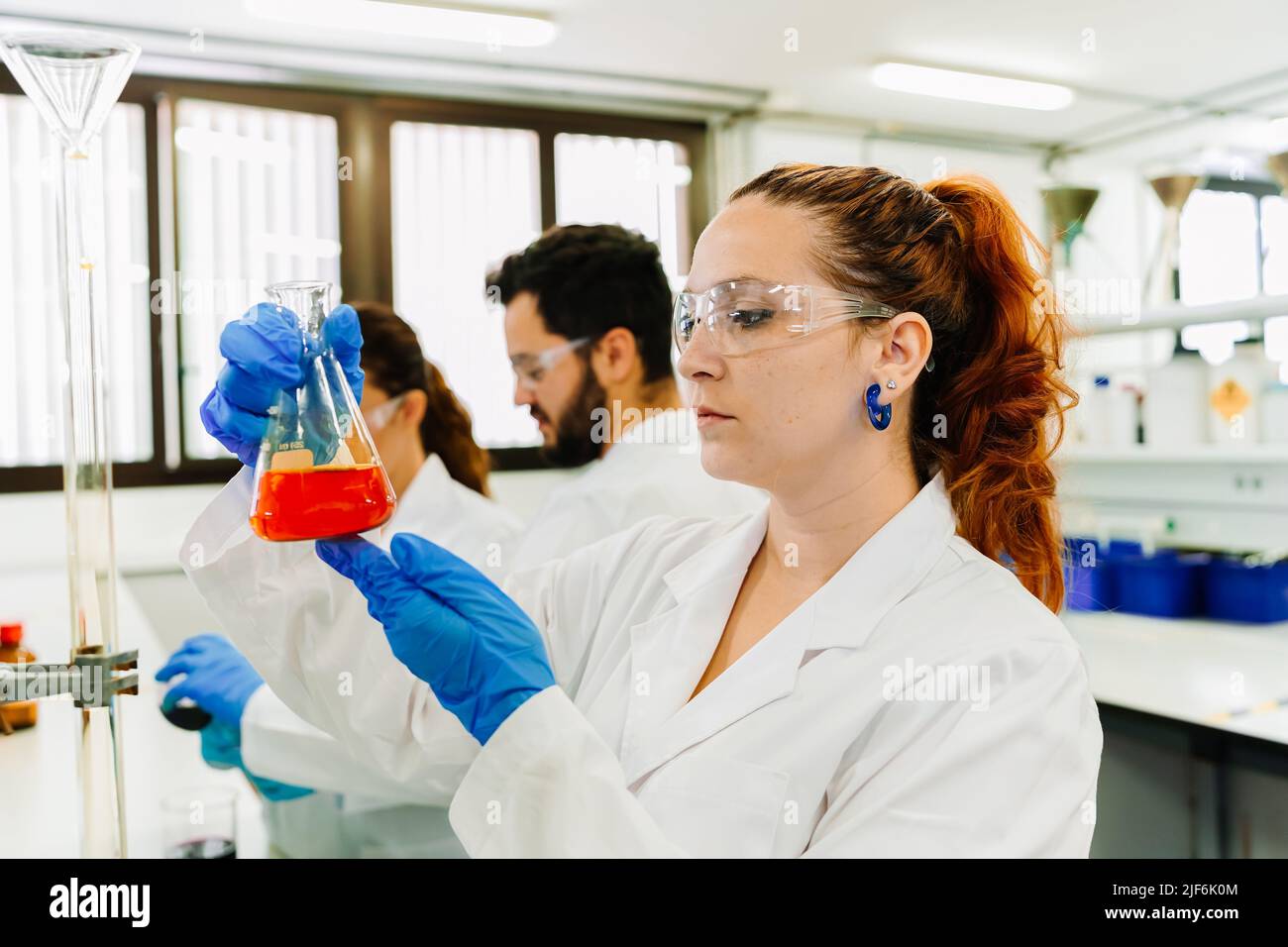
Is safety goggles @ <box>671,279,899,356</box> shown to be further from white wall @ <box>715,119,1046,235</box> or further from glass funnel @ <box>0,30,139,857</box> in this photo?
white wall @ <box>715,119,1046,235</box>

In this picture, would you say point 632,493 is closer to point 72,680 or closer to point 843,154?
point 72,680

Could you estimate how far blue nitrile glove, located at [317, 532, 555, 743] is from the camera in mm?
1055

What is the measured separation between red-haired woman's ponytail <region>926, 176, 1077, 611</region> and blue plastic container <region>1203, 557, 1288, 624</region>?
1.90 metres

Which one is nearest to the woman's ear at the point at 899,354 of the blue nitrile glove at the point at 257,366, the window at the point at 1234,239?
the blue nitrile glove at the point at 257,366

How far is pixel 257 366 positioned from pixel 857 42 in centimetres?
445

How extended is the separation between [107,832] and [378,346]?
155 centimetres

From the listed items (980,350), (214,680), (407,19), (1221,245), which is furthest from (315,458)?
(1221,245)

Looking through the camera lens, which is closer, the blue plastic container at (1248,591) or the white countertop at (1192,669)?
the white countertop at (1192,669)

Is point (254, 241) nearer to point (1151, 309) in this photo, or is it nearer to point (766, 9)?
point (766, 9)

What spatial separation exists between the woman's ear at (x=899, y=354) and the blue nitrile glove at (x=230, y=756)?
1.20 metres

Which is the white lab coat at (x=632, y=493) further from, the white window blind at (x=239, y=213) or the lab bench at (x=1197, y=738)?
the white window blind at (x=239, y=213)

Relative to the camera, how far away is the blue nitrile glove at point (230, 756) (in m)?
1.75

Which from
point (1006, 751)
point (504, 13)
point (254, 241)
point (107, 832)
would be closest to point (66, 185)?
point (107, 832)

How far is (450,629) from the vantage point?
3.47 ft
